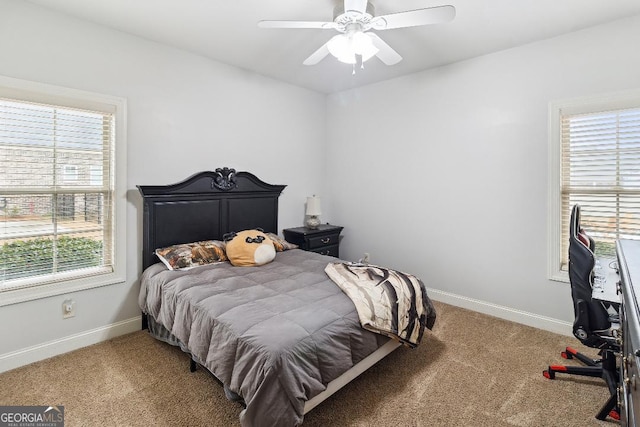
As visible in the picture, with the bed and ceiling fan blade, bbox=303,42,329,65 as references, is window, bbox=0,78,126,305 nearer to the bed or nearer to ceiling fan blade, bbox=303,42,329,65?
the bed

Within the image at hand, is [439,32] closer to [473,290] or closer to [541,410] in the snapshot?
[473,290]

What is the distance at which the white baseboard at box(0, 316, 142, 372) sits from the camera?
2312 millimetres

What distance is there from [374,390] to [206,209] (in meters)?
2.22

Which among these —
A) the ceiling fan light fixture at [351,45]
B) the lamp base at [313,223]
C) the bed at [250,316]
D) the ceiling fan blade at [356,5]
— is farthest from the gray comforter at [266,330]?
the ceiling fan blade at [356,5]

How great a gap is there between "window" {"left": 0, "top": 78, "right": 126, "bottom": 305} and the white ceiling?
670 mm

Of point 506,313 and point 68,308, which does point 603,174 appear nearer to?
point 506,313

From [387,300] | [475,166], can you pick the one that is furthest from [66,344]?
Result: [475,166]

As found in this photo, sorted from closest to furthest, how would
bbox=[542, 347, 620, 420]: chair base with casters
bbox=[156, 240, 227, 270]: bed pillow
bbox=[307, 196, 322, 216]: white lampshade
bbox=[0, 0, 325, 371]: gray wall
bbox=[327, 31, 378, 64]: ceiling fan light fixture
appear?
bbox=[542, 347, 620, 420]: chair base with casters < bbox=[327, 31, 378, 64]: ceiling fan light fixture < bbox=[0, 0, 325, 371]: gray wall < bbox=[156, 240, 227, 270]: bed pillow < bbox=[307, 196, 322, 216]: white lampshade

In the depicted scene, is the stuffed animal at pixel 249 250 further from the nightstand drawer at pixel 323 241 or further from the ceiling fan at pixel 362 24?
the ceiling fan at pixel 362 24

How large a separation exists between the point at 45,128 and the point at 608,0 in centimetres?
413

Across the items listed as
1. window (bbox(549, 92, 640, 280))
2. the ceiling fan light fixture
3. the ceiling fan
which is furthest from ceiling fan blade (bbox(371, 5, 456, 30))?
window (bbox(549, 92, 640, 280))

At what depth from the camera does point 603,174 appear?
2.66 metres

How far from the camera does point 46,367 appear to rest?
2330 mm

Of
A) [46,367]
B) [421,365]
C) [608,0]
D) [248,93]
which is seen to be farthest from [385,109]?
[46,367]
